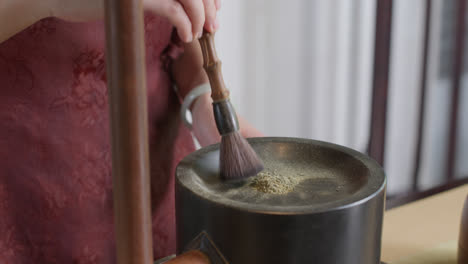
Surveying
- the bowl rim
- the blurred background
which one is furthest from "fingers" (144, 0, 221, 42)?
the blurred background

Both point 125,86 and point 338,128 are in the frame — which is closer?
point 125,86

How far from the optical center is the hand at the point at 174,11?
38 centimetres

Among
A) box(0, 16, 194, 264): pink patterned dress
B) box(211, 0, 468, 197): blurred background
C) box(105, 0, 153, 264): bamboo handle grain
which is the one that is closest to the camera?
box(105, 0, 153, 264): bamboo handle grain

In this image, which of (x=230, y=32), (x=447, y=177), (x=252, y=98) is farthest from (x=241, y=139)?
(x=447, y=177)

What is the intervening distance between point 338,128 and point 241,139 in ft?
4.90

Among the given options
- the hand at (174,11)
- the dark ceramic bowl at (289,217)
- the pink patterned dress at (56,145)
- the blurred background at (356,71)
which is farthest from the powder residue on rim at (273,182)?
the blurred background at (356,71)

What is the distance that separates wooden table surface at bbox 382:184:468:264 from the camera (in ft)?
1.96

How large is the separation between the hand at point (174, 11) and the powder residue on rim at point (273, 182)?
5.5 inches

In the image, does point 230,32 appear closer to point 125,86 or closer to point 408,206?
point 408,206

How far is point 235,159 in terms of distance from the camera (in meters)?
0.43

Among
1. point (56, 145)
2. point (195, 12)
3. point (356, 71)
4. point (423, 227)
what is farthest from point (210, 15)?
point (356, 71)

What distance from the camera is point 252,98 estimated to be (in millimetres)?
1661

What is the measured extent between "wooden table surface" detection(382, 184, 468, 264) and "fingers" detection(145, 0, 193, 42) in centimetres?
37

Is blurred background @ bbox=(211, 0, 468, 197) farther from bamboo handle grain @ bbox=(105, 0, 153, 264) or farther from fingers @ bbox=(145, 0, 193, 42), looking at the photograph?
bamboo handle grain @ bbox=(105, 0, 153, 264)
